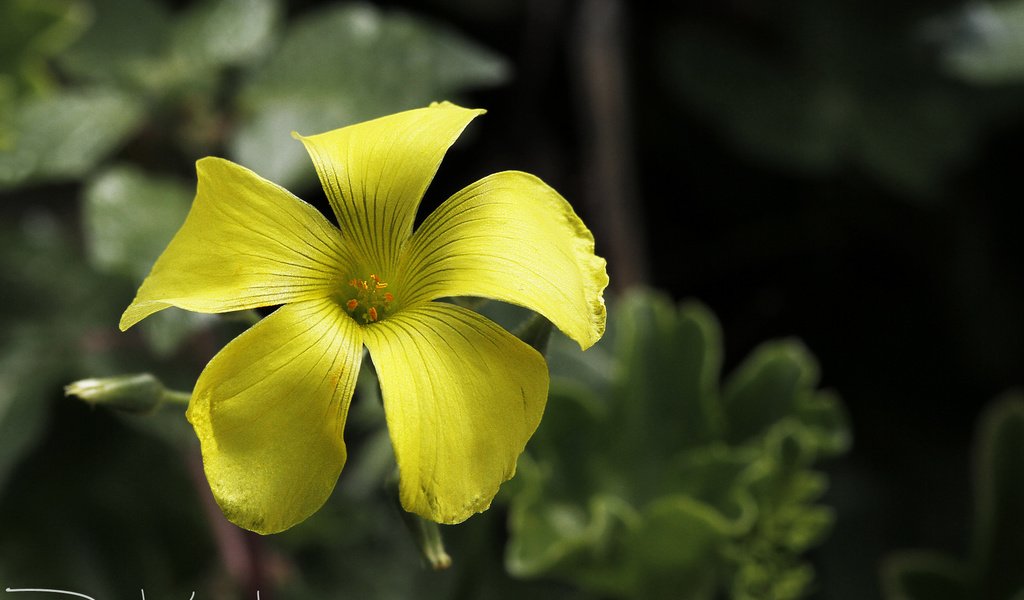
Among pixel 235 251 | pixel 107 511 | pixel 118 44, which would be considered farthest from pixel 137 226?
pixel 235 251

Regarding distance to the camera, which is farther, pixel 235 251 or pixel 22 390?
pixel 22 390

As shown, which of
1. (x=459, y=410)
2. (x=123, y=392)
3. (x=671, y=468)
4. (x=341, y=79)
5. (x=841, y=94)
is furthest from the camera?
(x=841, y=94)

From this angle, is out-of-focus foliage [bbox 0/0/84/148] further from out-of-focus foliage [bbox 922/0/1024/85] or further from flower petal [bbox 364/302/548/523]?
out-of-focus foliage [bbox 922/0/1024/85]

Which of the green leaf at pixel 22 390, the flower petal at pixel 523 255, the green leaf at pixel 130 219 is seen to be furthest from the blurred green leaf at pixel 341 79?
the flower petal at pixel 523 255

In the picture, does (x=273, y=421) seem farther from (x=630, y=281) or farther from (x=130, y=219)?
(x=630, y=281)

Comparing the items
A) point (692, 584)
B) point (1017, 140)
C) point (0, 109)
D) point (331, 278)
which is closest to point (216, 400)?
point (331, 278)

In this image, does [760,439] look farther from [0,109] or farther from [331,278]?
[0,109]
